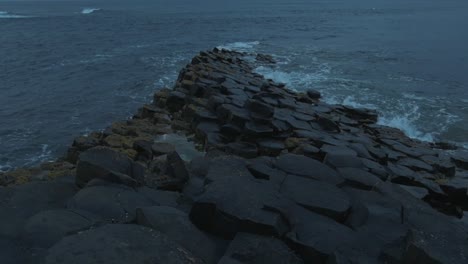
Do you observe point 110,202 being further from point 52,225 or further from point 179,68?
point 179,68

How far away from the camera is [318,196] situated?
6.44 meters

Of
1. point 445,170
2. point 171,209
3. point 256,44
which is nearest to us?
point 171,209

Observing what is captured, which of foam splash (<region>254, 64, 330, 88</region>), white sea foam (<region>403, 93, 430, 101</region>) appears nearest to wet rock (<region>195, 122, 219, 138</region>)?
foam splash (<region>254, 64, 330, 88</region>)

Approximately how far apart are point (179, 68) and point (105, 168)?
894 inches

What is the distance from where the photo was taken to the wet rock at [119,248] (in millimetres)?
4277

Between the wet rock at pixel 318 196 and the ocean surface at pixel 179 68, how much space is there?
10558 millimetres

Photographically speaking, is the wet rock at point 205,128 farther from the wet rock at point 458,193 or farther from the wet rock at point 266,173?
the wet rock at point 458,193

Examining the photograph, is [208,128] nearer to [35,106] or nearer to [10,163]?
[10,163]

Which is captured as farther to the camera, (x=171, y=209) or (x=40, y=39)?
(x=40, y=39)

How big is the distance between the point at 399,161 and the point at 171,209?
8313 millimetres

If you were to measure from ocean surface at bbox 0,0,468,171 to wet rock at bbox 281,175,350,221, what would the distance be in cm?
1056

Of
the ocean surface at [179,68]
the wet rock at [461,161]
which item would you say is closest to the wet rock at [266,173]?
the wet rock at [461,161]

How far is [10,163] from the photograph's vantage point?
14.4 metres

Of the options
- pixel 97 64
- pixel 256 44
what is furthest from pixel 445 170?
pixel 256 44
